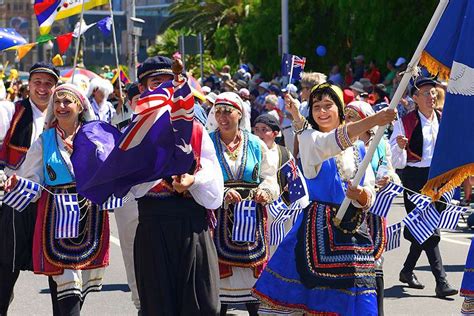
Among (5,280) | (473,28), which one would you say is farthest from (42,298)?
(473,28)

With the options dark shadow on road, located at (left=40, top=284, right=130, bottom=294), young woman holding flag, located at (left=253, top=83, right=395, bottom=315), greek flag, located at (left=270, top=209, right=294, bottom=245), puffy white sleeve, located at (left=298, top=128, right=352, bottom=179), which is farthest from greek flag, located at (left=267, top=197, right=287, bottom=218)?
dark shadow on road, located at (left=40, top=284, right=130, bottom=294)

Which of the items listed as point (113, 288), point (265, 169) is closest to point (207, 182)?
point (265, 169)

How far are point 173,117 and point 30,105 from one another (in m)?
2.85

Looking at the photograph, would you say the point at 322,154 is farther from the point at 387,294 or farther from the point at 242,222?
the point at 387,294

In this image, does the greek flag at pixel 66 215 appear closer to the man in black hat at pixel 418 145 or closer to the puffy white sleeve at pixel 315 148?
the puffy white sleeve at pixel 315 148

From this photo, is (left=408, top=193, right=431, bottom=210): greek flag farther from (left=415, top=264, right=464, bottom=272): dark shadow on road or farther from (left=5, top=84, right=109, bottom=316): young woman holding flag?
(left=415, top=264, right=464, bottom=272): dark shadow on road

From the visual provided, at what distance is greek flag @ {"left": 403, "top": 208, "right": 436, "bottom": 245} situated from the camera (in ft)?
28.1

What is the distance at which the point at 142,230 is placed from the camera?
633 centimetres

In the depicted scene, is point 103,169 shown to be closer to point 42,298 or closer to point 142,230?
point 142,230

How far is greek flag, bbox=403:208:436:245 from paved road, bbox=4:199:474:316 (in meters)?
0.86

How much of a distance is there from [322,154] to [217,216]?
182 cm

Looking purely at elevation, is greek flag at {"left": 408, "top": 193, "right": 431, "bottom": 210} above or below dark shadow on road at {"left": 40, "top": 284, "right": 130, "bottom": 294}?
above

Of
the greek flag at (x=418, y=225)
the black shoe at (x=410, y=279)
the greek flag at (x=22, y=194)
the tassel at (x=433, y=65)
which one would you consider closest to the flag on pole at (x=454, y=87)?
the tassel at (x=433, y=65)

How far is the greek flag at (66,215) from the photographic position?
25.2 ft
